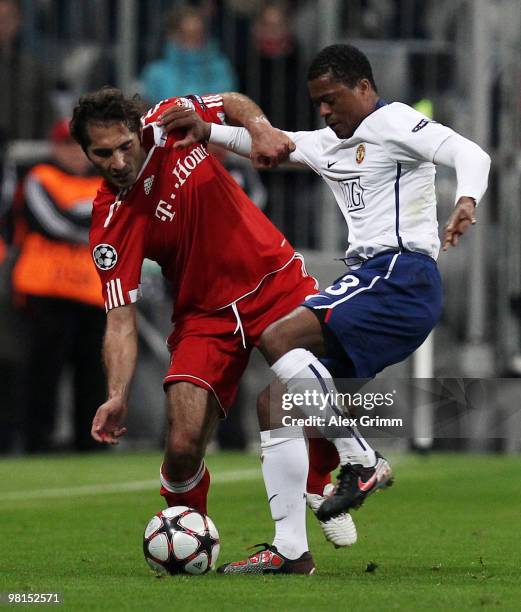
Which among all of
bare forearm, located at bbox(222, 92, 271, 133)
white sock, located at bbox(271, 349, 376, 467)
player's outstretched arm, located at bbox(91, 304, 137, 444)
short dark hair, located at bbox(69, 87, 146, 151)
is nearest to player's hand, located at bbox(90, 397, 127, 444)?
player's outstretched arm, located at bbox(91, 304, 137, 444)

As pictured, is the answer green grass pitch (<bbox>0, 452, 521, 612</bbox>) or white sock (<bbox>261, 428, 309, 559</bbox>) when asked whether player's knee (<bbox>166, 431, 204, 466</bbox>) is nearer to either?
white sock (<bbox>261, 428, 309, 559</bbox>)

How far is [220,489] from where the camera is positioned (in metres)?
11.4

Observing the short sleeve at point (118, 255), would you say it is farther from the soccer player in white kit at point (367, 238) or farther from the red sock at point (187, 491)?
the red sock at point (187, 491)

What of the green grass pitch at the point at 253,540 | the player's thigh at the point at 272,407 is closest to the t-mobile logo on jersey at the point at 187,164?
the player's thigh at the point at 272,407

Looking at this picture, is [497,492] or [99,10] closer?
[497,492]

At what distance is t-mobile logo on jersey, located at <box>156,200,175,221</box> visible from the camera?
24.2 ft

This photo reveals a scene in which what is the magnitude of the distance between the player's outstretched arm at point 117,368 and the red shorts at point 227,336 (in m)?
0.25

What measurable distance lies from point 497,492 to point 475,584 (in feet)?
15.7

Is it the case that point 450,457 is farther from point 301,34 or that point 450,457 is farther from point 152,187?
point 152,187

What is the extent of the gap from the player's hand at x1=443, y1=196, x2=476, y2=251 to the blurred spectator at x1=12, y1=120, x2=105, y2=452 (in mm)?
7958

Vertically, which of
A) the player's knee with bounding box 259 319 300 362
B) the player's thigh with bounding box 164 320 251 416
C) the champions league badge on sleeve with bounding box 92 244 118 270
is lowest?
the player's thigh with bounding box 164 320 251 416

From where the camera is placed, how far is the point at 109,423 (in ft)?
22.4

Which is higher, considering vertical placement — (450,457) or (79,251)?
(79,251)

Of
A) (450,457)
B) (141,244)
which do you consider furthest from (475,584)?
(450,457)
